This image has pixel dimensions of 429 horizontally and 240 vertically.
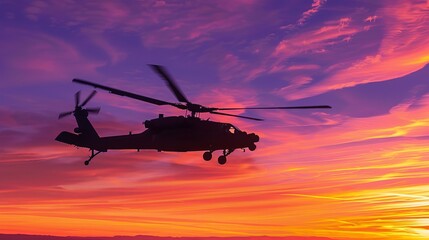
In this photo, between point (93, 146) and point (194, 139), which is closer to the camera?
point (194, 139)

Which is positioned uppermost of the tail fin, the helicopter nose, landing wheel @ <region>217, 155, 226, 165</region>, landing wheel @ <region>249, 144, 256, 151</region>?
the tail fin

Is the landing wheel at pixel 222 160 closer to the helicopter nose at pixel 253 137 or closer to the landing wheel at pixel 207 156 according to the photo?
the landing wheel at pixel 207 156

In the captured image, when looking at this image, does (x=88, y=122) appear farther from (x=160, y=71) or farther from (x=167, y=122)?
(x=160, y=71)

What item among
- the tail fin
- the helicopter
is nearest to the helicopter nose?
the helicopter

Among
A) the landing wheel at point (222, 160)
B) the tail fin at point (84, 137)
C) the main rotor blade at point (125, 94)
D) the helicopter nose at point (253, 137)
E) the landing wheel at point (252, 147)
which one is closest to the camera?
the main rotor blade at point (125, 94)

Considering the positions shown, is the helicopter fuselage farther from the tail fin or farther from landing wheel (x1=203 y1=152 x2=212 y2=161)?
the tail fin

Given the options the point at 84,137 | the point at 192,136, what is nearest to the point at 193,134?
the point at 192,136

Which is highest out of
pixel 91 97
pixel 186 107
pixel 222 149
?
pixel 91 97

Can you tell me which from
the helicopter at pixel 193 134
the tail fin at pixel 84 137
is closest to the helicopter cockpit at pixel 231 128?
the helicopter at pixel 193 134

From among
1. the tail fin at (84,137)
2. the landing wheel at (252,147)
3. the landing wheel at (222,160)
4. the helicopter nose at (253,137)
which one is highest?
the tail fin at (84,137)

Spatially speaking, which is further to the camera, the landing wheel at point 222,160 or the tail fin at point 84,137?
the tail fin at point 84,137

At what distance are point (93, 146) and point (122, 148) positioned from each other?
16.2 ft

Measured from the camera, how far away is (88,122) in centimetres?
5691

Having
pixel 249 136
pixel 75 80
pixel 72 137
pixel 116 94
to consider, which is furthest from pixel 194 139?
pixel 72 137
